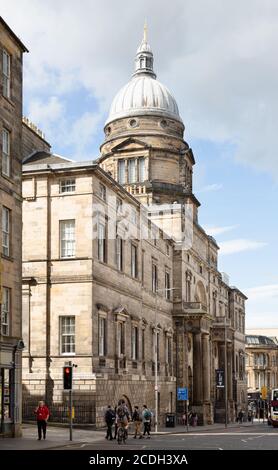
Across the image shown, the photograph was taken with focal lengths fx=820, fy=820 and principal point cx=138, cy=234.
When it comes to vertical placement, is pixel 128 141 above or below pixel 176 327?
above

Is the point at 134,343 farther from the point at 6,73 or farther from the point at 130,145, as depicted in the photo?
the point at 130,145

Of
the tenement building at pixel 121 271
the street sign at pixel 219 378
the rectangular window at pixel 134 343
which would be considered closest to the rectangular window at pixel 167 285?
the tenement building at pixel 121 271

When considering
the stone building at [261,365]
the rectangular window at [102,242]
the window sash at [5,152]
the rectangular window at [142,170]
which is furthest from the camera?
the stone building at [261,365]

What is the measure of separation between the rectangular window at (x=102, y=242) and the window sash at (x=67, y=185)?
9.19 ft

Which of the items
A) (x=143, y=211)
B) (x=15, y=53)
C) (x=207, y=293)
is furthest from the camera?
(x=207, y=293)

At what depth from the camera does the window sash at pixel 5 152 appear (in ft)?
119

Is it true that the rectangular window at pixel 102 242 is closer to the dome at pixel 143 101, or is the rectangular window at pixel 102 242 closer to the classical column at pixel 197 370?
the classical column at pixel 197 370

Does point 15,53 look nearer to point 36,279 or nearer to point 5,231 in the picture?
point 5,231

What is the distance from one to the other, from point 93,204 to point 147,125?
37101mm

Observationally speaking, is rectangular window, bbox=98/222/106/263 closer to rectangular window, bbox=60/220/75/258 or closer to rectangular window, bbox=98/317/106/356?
rectangular window, bbox=60/220/75/258

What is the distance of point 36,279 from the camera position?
4897 cm

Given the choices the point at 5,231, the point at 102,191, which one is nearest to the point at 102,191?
the point at 102,191

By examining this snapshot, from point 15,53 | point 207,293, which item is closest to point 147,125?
point 207,293

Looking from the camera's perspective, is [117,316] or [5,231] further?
[117,316]
